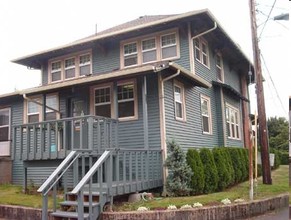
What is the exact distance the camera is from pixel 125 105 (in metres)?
11.9

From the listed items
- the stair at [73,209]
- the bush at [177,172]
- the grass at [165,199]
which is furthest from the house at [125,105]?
the grass at [165,199]

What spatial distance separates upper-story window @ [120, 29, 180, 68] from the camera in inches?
521

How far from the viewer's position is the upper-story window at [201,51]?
14.1 meters

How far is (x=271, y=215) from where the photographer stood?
29.3 feet

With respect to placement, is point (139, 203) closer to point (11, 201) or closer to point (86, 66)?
point (11, 201)

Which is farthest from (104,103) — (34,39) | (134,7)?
(34,39)

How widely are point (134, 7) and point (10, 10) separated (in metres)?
8.09

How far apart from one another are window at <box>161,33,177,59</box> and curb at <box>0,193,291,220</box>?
6.30m

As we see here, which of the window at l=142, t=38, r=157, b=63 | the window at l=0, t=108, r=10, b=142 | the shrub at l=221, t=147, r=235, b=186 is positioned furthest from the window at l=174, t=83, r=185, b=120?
the window at l=0, t=108, r=10, b=142

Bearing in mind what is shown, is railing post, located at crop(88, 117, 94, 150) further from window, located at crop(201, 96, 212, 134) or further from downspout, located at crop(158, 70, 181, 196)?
window, located at crop(201, 96, 212, 134)

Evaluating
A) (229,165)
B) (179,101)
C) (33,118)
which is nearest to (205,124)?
(229,165)

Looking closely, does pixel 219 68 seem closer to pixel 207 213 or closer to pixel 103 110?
pixel 103 110

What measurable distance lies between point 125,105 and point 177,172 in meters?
3.02

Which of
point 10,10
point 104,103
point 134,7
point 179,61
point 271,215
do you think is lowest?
point 271,215
